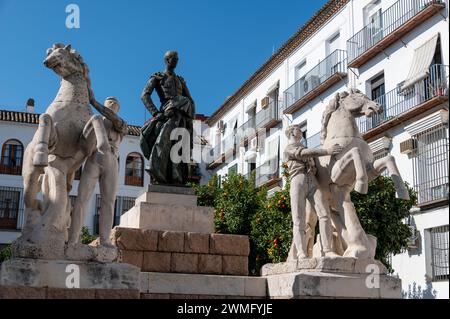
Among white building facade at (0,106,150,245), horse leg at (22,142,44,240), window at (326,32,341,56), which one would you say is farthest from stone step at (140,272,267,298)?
white building facade at (0,106,150,245)

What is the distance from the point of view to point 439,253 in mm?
19781

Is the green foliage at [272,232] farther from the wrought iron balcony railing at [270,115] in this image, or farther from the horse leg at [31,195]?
the wrought iron balcony railing at [270,115]

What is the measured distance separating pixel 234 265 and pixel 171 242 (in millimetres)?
869

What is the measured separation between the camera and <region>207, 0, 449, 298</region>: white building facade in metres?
19.9

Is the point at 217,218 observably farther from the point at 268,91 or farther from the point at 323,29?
the point at 268,91

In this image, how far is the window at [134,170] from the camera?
40.2 m

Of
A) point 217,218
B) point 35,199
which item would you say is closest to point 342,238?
point 35,199

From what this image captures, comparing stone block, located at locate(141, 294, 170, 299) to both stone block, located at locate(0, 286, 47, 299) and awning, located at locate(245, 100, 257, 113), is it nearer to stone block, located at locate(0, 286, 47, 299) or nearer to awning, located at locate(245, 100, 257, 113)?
stone block, located at locate(0, 286, 47, 299)

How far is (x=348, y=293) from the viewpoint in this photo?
6848mm

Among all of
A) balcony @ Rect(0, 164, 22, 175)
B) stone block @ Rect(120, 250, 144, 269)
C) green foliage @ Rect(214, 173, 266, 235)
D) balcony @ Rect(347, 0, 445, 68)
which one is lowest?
stone block @ Rect(120, 250, 144, 269)

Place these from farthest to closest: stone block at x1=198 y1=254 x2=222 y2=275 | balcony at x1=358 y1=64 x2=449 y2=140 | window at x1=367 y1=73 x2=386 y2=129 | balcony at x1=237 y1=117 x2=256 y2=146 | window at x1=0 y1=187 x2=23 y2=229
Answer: window at x1=0 y1=187 x2=23 y2=229, balcony at x1=237 y1=117 x2=256 y2=146, window at x1=367 y1=73 x2=386 y2=129, balcony at x1=358 y1=64 x2=449 y2=140, stone block at x1=198 y1=254 x2=222 y2=275

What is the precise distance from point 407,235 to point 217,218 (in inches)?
249

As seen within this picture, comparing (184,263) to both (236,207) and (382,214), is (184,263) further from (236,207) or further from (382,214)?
(236,207)

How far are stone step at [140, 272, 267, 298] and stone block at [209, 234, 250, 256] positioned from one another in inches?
21.6
